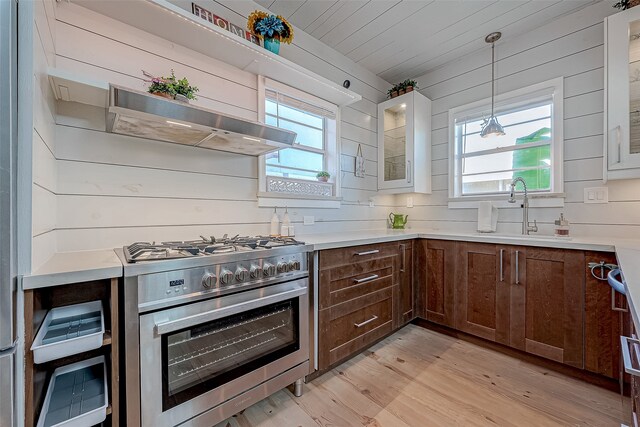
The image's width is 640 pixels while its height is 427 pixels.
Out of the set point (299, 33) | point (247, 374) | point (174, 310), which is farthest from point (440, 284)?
point (299, 33)

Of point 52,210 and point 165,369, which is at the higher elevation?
point 52,210

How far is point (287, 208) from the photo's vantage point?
90.4 inches

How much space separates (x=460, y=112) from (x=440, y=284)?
182 centimetres

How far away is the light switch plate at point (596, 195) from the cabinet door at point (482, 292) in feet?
2.80

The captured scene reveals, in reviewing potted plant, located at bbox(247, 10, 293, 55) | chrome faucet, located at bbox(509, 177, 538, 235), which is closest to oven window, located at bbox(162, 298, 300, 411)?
potted plant, located at bbox(247, 10, 293, 55)

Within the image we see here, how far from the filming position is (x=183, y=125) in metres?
1.37

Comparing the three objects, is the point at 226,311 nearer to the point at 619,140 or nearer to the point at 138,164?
the point at 138,164

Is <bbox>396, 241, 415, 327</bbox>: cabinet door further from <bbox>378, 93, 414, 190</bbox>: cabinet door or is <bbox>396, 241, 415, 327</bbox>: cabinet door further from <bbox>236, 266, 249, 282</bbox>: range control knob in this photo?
<bbox>236, 266, 249, 282</bbox>: range control knob

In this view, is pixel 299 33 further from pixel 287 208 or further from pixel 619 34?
pixel 619 34

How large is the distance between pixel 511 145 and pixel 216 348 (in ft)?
9.82

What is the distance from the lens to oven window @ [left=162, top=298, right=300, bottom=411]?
1.20 m

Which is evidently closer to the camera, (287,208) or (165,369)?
(165,369)

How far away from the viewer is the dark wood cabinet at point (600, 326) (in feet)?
5.34

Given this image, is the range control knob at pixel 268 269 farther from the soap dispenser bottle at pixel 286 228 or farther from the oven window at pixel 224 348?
the soap dispenser bottle at pixel 286 228
